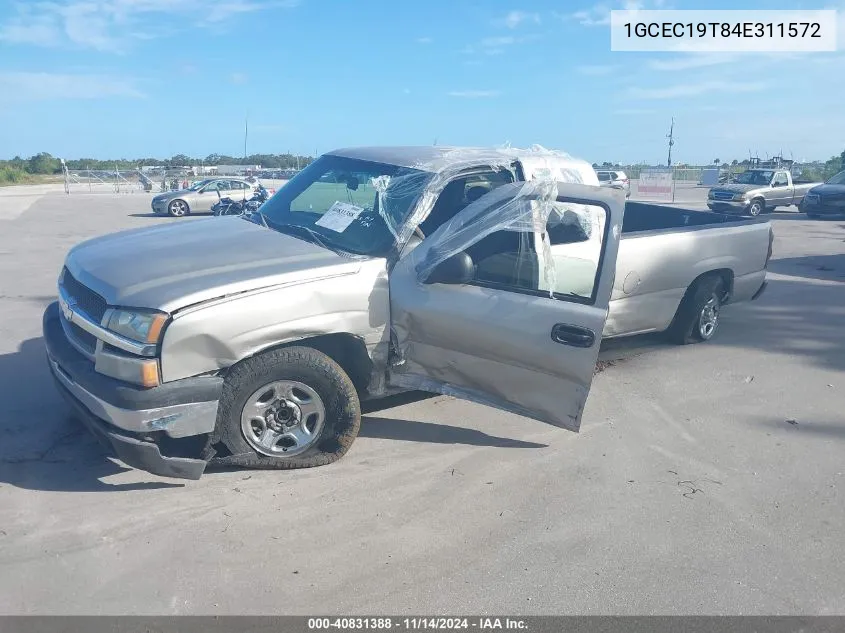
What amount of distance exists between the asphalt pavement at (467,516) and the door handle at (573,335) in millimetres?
868

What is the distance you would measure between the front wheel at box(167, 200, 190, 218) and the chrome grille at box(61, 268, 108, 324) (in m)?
22.1

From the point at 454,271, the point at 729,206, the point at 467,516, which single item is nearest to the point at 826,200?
the point at 729,206

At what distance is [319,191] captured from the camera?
5375 mm

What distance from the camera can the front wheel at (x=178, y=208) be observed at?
25411mm

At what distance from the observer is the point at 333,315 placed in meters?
4.19

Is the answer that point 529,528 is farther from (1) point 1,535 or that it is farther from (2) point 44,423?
(2) point 44,423

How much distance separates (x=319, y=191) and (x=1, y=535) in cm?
302

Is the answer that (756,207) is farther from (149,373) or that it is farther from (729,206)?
(149,373)

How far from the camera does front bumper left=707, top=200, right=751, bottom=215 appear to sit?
25.2m

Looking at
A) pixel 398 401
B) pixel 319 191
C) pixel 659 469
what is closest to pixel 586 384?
pixel 659 469

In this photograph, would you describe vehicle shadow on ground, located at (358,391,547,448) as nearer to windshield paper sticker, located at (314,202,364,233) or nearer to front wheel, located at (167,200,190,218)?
windshield paper sticker, located at (314,202,364,233)

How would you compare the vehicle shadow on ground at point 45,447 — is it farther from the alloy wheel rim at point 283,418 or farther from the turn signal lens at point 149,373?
the turn signal lens at point 149,373

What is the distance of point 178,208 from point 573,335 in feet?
78.4

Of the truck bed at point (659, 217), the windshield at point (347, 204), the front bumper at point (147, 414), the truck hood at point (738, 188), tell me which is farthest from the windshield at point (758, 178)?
the front bumper at point (147, 414)
